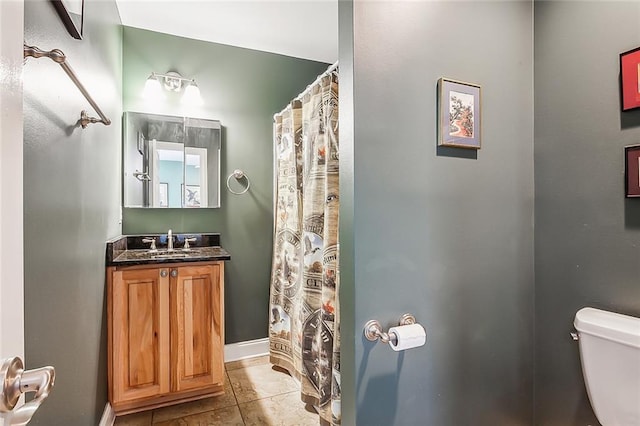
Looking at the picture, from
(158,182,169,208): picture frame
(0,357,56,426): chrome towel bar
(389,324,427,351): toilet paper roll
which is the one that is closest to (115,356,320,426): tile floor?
(389,324,427,351): toilet paper roll

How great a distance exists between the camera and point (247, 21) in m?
2.31

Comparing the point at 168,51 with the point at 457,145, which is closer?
the point at 457,145

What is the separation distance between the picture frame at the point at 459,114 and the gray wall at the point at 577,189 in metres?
0.37

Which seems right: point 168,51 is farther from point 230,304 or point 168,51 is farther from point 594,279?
point 594,279

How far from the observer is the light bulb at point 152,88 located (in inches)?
93.3

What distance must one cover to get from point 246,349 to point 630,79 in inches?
111

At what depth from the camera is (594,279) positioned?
1214mm

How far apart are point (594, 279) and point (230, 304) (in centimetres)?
A: 237

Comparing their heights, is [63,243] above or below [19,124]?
below

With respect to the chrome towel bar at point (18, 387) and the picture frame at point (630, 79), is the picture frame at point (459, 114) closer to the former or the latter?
the picture frame at point (630, 79)

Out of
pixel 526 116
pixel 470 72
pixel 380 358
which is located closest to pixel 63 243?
pixel 380 358

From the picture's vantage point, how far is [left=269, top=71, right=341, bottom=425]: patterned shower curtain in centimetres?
169

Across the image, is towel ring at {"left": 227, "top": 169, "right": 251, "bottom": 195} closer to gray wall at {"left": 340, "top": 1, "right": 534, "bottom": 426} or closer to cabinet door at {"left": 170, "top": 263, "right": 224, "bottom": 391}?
cabinet door at {"left": 170, "top": 263, "right": 224, "bottom": 391}

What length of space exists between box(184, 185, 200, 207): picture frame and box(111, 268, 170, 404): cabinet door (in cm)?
74
